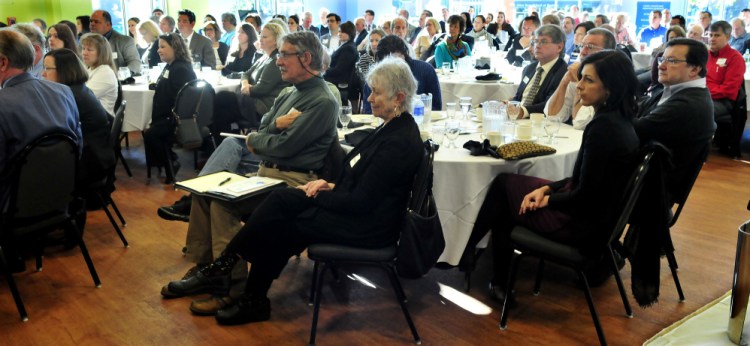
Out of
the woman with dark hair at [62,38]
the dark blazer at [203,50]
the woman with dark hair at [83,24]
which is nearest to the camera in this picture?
the woman with dark hair at [62,38]

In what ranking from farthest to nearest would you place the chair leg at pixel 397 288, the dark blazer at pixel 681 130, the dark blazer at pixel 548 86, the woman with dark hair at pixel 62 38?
the woman with dark hair at pixel 62 38, the dark blazer at pixel 548 86, the dark blazer at pixel 681 130, the chair leg at pixel 397 288

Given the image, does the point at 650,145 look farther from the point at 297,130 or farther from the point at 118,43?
the point at 118,43

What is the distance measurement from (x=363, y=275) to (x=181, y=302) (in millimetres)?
938

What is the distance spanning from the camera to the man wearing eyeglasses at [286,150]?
317 centimetres

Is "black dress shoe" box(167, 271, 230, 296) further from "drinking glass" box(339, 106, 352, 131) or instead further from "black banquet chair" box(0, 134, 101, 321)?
"drinking glass" box(339, 106, 352, 131)

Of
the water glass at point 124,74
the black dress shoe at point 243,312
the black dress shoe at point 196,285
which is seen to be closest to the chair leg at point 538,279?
the black dress shoe at point 243,312

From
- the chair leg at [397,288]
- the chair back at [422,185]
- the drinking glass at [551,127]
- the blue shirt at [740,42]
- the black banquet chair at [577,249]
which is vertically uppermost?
the blue shirt at [740,42]

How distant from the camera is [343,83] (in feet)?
23.7

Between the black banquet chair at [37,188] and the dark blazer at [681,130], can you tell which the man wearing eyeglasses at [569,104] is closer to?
the dark blazer at [681,130]

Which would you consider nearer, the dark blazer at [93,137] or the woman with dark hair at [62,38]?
the dark blazer at [93,137]

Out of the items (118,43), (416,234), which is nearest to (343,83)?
(118,43)

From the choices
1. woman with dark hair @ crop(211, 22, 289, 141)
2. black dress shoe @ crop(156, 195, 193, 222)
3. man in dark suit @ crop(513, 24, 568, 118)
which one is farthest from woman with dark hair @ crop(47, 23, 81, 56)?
man in dark suit @ crop(513, 24, 568, 118)

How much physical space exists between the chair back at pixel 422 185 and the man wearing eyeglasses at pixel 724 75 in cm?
463

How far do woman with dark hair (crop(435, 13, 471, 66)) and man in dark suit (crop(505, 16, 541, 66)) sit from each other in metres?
0.77
